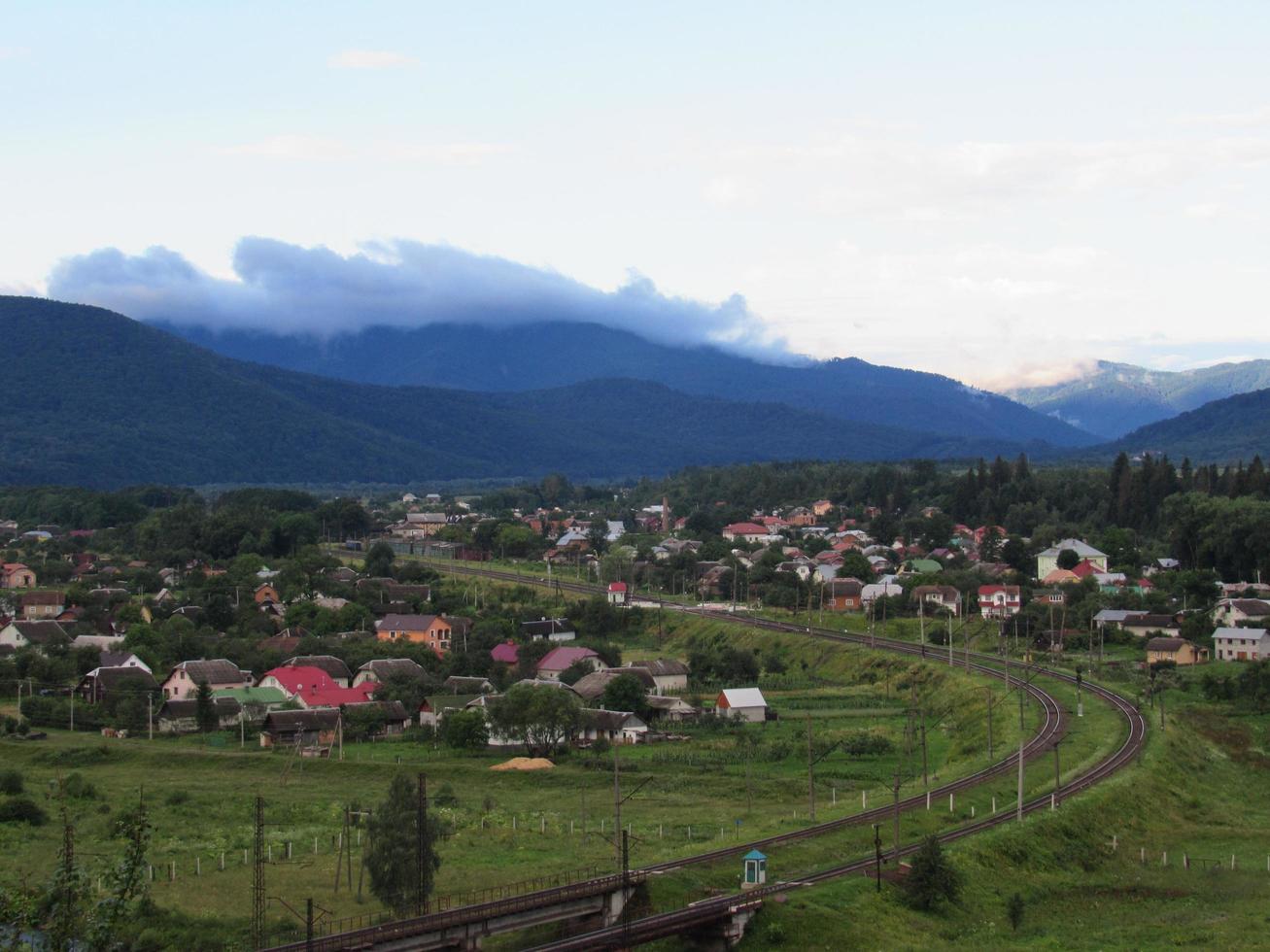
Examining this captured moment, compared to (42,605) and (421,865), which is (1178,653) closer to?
(421,865)

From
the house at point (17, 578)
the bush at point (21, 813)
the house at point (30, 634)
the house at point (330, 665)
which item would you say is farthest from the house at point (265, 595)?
the bush at point (21, 813)

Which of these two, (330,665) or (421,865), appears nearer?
(421,865)

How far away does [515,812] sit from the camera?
45969 millimetres

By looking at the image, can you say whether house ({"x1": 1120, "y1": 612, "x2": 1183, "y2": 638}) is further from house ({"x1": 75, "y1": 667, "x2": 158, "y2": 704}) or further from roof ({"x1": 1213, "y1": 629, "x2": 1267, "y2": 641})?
house ({"x1": 75, "y1": 667, "x2": 158, "y2": 704})

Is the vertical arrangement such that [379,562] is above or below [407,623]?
above

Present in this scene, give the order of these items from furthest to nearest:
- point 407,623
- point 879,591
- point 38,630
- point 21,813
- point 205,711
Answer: point 879,591
point 407,623
point 38,630
point 205,711
point 21,813

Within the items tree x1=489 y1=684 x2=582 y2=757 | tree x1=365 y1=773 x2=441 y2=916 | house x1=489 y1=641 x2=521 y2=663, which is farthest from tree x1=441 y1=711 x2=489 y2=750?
tree x1=365 y1=773 x2=441 y2=916

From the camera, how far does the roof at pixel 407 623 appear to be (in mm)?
84875

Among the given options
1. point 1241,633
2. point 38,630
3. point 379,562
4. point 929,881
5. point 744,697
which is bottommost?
point 929,881

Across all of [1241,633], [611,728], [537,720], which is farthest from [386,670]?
[1241,633]

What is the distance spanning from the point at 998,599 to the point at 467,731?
4576cm

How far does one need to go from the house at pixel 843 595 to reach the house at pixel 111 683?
4534cm

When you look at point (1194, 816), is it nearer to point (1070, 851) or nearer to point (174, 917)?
point (1070, 851)

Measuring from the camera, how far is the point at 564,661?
74.1 meters
